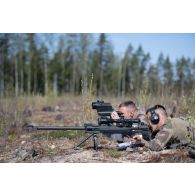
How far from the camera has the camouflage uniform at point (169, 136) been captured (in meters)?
6.85

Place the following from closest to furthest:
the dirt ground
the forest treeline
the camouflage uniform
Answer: the dirt ground, the camouflage uniform, the forest treeline

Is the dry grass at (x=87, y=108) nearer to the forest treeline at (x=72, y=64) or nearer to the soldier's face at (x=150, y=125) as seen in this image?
the soldier's face at (x=150, y=125)

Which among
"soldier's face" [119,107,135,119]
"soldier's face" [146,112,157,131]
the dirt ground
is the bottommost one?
the dirt ground

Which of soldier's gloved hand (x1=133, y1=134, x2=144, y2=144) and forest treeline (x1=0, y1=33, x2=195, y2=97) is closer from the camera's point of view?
soldier's gloved hand (x1=133, y1=134, x2=144, y2=144)

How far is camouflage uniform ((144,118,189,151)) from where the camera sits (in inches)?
270

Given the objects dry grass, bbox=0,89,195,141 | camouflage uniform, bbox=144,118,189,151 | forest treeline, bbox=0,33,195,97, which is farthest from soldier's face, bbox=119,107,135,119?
forest treeline, bbox=0,33,195,97

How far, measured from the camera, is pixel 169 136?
687cm

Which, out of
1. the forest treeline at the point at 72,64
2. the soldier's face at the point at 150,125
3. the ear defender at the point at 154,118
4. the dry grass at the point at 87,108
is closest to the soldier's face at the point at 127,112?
the soldier's face at the point at 150,125

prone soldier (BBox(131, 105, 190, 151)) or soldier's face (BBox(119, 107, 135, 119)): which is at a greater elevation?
soldier's face (BBox(119, 107, 135, 119))

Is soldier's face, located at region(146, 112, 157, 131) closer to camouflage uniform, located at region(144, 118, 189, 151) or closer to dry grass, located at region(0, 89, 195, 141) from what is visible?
camouflage uniform, located at region(144, 118, 189, 151)

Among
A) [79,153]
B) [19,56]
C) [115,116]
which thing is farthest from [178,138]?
[19,56]

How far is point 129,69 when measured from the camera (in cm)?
3800
